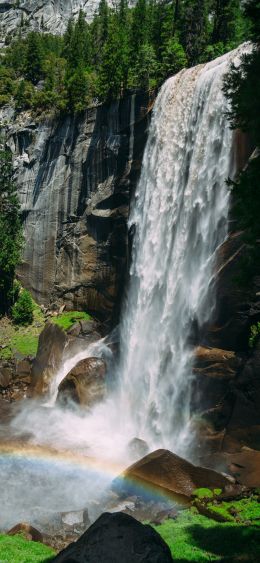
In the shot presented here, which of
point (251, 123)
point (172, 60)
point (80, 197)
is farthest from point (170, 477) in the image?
point (172, 60)

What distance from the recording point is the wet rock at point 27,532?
50.5 feet

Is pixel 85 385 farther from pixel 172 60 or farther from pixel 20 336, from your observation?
pixel 172 60

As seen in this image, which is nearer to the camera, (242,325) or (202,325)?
(242,325)

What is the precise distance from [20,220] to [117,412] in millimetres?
24802

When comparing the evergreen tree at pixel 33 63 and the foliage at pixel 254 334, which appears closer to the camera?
the foliage at pixel 254 334

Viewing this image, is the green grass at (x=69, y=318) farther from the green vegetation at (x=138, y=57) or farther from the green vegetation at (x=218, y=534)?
the green vegetation at (x=218, y=534)

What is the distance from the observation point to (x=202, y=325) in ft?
73.7

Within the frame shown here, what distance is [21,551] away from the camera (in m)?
13.0

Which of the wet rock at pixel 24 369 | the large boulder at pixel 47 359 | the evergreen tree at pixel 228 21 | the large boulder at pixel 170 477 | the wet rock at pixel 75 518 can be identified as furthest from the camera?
the evergreen tree at pixel 228 21

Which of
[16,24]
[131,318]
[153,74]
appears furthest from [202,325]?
[16,24]

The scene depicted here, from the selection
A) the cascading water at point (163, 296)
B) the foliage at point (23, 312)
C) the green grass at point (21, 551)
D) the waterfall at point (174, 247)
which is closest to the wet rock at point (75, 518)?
the cascading water at point (163, 296)

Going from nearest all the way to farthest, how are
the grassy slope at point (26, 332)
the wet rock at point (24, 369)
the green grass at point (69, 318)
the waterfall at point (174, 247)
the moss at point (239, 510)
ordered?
the moss at point (239, 510)
the waterfall at point (174, 247)
the wet rock at point (24, 369)
the green grass at point (69, 318)
the grassy slope at point (26, 332)

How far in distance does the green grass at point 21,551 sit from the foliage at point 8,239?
1261 inches

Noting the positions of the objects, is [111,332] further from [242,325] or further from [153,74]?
[153,74]
